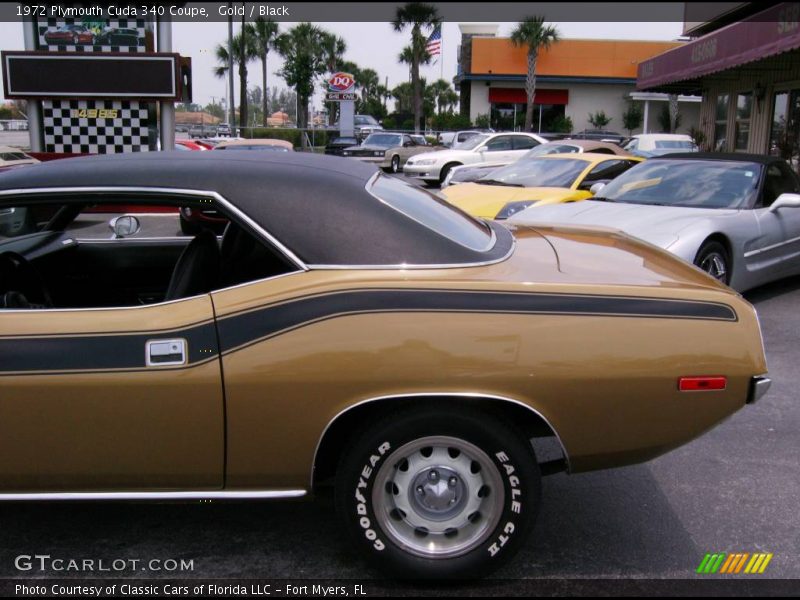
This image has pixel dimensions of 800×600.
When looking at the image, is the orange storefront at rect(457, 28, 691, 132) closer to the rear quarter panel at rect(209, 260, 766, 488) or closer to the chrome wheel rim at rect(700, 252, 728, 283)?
the chrome wheel rim at rect(700, 252, 728, 283)

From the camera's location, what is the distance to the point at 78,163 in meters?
3.07

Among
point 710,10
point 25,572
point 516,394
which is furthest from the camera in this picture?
point 710,10

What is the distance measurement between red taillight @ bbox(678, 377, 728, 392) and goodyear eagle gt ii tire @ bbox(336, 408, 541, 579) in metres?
0.59

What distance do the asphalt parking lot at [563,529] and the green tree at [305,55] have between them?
154 ft

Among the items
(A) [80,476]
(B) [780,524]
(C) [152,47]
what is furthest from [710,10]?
(A) [80,476]

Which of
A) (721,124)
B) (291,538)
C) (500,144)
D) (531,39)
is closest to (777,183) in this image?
(291,538)

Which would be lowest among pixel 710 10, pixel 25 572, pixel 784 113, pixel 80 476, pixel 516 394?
pixel 25 572

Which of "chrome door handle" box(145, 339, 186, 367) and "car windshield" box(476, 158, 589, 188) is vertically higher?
"car windshield" box(476, 158, 589, 188)

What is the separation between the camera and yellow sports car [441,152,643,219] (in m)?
9.59

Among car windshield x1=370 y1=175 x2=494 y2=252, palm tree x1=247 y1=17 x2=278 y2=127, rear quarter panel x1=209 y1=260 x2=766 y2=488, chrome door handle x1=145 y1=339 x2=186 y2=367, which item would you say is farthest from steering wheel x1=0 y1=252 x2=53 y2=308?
palm tree x1=247 y1=17 x2=278 y2=127

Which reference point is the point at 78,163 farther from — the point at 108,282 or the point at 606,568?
the point at 606,568

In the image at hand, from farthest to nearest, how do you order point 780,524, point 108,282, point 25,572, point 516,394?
point 108,282
point 780,524
point 25,572
point 516,394

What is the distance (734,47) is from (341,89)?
26.9 m

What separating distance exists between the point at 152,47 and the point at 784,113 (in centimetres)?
1201
